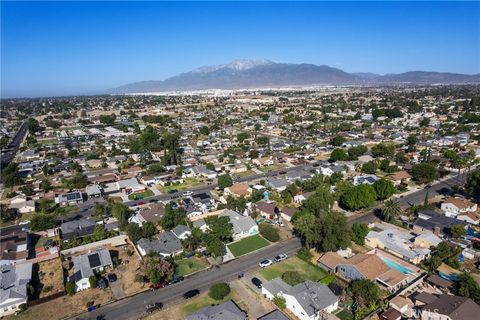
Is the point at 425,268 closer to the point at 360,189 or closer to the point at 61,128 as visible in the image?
the point at 360,189

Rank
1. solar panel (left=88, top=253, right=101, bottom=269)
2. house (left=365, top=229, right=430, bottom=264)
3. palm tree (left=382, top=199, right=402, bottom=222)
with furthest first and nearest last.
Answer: palm tree (left=382, top=199, right=402, bottom=222), house (left=365, top=229, right=430, bottom=264), solar panel (left=88, top=253, right=101, bottom=269)

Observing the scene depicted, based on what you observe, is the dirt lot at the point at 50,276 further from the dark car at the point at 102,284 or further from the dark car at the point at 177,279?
the dark car at the point at 177,279

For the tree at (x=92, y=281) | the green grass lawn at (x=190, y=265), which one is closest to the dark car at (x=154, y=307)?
the green grass lawn at (x=190, y=265)

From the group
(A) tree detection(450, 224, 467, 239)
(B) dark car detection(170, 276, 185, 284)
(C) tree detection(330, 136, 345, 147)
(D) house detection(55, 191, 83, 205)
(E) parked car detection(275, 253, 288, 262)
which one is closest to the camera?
(B) dark car detection(170, 276, 185, 284)

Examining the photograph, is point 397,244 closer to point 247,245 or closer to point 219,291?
point 247,245

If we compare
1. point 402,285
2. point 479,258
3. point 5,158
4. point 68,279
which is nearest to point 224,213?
point 68,279

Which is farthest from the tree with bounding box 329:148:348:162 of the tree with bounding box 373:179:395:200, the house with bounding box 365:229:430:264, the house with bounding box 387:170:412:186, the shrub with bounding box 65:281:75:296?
the shrub with bounding box 65:281:75:296

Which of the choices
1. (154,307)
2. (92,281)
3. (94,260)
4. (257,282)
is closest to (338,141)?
(257,282)

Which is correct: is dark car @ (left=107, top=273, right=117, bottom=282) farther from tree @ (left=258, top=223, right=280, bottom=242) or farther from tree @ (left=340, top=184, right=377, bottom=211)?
tree @ (left=340, top=184, right=377, bottom=211)
